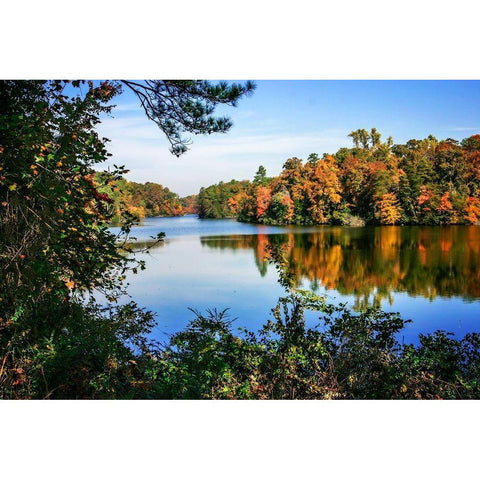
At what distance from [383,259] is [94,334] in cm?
393

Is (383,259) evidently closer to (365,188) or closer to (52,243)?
(365,188)

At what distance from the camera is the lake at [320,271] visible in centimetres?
420

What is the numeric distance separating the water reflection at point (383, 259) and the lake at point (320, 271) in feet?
0.04

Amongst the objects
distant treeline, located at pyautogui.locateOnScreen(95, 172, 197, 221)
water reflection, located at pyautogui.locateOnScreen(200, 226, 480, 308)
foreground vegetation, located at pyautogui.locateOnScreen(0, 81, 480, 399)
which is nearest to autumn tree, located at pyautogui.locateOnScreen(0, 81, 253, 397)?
foreground vegetation, located at pyautogui.locateOnScreen(0, 81, 480, 399)

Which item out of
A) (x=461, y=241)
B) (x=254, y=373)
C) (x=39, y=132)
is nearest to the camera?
(x=39, y=132)

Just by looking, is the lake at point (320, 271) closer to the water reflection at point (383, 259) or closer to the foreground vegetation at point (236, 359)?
the water reflection at point (383, 259)

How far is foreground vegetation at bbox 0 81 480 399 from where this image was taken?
264cm

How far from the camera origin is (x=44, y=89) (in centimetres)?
309

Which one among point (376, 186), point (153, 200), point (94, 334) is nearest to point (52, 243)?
point (94, 334)

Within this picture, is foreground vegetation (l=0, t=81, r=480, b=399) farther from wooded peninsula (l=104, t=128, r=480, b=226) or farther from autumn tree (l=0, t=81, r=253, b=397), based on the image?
A: wooded peninsula (l=104, t=128, r=480, b=226)

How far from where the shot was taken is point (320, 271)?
5.22 metres
